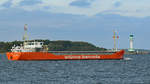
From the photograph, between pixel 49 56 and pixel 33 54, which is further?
pixel 49 56

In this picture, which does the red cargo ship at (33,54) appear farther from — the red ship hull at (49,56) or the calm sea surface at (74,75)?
the calm sea surface at (74,75)

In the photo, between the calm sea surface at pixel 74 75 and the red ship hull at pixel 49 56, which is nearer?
the calm sea surface at pixel 74 75

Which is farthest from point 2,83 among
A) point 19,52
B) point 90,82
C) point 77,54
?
point 77,54

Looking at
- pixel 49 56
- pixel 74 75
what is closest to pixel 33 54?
pixel 49 56

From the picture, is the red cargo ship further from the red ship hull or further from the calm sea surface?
the calm sea surface

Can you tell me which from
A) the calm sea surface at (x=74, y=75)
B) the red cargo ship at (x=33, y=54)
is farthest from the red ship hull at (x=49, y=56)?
the calm sea surface at (x=74, y=75)

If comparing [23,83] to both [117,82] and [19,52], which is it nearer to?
[117,82]

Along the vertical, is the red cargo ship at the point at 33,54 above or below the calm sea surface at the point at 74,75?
above

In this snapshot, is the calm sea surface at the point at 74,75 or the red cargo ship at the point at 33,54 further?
the red cargo ship at the point at 33,54

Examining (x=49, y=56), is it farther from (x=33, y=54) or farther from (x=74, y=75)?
(x=74, y=75)

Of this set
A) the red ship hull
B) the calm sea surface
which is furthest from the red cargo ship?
the calm sea surface

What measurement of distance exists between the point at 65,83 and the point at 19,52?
5809 centimetres

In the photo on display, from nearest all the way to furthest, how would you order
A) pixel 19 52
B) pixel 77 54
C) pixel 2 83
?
1. pixel 2 83
2. pixel 19 52
3. pixel 77 54

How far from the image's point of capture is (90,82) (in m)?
43.6
